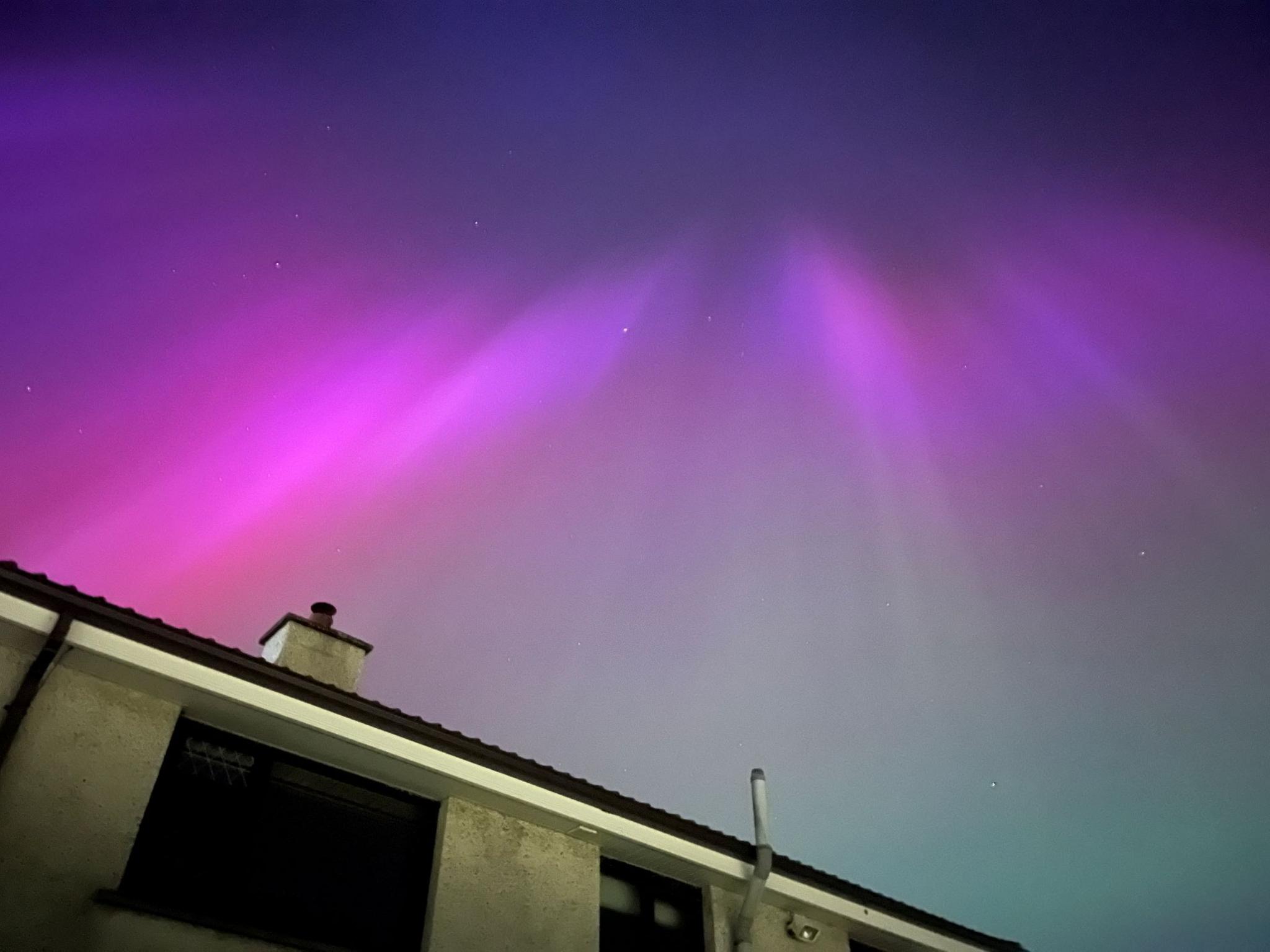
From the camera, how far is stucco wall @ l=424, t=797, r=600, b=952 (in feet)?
29.0

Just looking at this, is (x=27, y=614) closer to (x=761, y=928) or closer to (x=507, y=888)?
(x=507, y=888)

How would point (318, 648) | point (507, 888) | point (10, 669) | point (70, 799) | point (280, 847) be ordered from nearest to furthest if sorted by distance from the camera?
point (70, 799) < point (10, 669) < point (280, 847) < point (507, 888) < point (318, 648)

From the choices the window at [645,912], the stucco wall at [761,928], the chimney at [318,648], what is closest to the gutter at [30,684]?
the chimney at [318,648]

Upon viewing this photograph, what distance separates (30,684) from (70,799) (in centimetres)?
90

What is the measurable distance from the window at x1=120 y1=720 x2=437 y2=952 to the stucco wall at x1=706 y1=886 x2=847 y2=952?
3444 mm

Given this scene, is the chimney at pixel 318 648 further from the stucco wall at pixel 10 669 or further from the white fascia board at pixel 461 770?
the stucco wall at pixel 10 669

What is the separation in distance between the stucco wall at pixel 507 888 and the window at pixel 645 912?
1.48 ft

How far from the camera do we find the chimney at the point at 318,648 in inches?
403

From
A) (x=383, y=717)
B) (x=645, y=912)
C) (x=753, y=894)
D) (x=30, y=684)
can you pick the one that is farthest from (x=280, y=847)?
(x=753, y=894)

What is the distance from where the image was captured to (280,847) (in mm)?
8406

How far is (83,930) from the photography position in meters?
6.82

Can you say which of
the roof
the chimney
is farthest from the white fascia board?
the chimney

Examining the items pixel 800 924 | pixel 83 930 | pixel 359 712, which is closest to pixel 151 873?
pixel 83 930

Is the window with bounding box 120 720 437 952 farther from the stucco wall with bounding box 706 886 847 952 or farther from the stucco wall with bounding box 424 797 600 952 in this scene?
the stucco wall with bounding box 706 886 847 952
